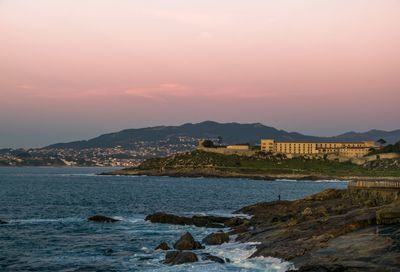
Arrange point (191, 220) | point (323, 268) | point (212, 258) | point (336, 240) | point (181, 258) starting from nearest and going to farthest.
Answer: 1. point (323, 268)
2. point (336, 240)
3. point (181, 258)
4. point (212, 258)
5. point (191, 220)

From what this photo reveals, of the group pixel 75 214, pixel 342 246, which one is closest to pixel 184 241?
pixel 342 246

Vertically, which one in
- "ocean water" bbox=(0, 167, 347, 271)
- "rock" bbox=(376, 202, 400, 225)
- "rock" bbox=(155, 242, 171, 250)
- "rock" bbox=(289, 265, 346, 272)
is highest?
"rock" bbox=(376, 202, 400, 225)

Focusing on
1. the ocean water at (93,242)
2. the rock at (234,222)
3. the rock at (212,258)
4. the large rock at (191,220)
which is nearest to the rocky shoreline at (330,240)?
the rock at (212,258)

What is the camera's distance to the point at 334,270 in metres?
32.2

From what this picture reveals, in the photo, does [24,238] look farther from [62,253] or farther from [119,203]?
[119,203]

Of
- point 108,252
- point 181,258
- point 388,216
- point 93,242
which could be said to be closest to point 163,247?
point 108,252

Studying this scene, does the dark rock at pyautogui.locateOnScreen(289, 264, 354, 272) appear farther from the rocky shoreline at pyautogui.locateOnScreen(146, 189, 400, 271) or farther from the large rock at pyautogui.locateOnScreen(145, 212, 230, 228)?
the large rock at pyautogui.locateOnScreen(145, 212, 230, 228)

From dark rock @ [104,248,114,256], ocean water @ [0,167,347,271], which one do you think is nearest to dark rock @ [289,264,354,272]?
ocean water @ [0,167,347,271]

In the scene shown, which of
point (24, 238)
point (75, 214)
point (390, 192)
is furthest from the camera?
point (75, 214)

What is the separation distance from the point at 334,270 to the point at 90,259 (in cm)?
2191

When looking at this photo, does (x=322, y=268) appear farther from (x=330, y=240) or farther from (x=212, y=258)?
(x=212, y=258)

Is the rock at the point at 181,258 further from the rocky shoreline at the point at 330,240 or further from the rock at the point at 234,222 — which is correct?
the rock at the point at 234,222

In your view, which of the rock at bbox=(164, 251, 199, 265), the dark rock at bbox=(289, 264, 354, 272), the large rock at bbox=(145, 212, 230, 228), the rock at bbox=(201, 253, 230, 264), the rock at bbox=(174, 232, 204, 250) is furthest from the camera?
the large rock at bbox=(145, 212, 230, 228)

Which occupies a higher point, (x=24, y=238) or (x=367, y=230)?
(x=367, y=230)
